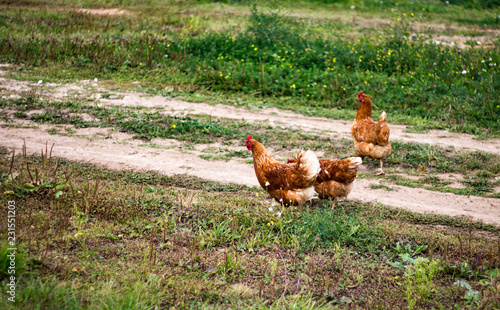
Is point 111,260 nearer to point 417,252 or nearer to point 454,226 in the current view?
point 417,252

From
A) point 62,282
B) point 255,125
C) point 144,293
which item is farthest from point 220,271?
point 255,125

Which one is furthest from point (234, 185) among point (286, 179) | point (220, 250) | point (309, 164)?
point (220, 250)

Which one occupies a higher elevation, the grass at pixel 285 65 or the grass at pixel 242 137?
the grass at pixel 285 65

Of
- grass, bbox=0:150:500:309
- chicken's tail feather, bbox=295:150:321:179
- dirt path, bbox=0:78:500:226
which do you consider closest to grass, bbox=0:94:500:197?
dirt path, bbox=0:78:500:226

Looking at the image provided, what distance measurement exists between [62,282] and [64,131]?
592 cm

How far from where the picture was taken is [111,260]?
462 cm

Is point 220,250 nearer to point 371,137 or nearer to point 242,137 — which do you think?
point 371,137

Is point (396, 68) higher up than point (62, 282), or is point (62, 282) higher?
point (396, 68)

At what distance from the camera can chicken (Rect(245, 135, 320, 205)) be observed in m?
5.79

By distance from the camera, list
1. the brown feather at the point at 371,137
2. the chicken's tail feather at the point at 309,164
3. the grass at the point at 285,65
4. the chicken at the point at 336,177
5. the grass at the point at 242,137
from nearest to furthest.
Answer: the chicken's tail feather at the point at 309,164
the chicken at the point at 336,177
the brown feather at the point at 371,137
the grass at the point at 242,137
the grass at the point at 285,65

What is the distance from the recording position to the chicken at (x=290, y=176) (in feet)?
19.0

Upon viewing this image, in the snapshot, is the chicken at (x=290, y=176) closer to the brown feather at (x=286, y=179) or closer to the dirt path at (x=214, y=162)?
the brown feather at (x=286, y=179)

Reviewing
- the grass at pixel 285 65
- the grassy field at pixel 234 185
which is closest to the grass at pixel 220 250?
the grassy field at pixel 234 185

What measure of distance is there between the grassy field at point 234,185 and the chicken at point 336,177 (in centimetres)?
32
